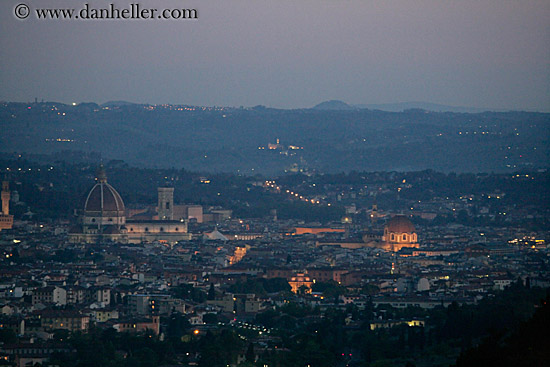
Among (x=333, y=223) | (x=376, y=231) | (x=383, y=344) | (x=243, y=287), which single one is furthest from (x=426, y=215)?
(x=383, y=344)

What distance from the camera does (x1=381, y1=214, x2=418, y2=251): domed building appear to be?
9506 cm

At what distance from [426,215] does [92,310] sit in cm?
6619

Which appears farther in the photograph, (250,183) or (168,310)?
(250,183)

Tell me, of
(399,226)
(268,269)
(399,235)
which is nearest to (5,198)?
(399,226)

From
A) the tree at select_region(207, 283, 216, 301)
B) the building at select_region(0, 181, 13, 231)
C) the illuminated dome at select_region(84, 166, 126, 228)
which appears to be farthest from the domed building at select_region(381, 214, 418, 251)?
the tree at select_region(207, 283, 216, 301)

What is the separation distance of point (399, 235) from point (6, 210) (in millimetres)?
24080

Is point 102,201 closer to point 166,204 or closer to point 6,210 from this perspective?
point 6,210

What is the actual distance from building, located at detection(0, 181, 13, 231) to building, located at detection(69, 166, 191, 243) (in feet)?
12.3

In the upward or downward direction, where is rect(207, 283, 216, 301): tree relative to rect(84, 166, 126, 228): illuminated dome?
downward

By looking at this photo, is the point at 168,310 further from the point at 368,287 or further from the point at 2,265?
the point at 2,265

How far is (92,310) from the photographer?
58.8m

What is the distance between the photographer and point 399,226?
96.6 meters

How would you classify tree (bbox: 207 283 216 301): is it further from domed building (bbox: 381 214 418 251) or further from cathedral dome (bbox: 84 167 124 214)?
cathedral dome (bbox: 84 167 124 214)

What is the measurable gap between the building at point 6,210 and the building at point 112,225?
374cm
